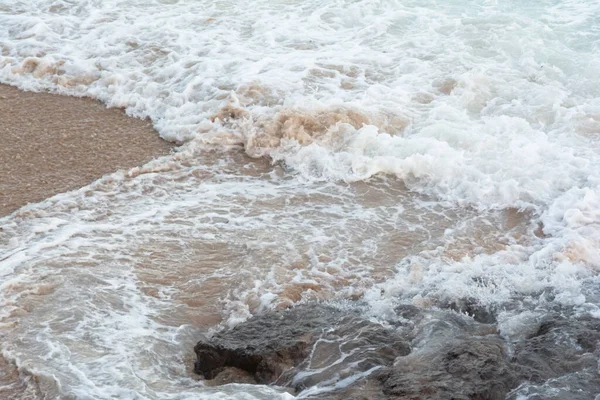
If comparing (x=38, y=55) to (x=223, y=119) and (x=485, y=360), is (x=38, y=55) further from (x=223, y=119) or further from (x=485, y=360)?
(x=485, y=360)

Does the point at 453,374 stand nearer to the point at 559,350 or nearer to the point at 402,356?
the point at 402,356

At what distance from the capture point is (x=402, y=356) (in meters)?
4.28

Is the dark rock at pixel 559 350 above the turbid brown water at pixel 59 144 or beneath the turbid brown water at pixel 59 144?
above

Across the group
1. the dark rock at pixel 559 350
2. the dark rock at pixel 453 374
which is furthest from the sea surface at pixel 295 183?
the dark rock at pixel 453 374

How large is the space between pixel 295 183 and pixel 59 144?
253 centimetres

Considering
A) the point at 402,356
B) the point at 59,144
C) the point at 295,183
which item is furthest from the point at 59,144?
the point at 402,356

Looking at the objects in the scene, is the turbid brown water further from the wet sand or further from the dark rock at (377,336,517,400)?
the dark rock at (377,336,517,400)

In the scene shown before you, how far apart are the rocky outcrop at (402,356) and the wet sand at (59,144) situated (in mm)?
2793

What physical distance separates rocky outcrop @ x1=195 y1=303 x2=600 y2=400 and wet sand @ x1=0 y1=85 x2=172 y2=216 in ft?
9.16

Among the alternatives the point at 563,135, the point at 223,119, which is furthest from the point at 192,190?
the point at 563,135

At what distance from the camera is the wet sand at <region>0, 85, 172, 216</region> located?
6.77m

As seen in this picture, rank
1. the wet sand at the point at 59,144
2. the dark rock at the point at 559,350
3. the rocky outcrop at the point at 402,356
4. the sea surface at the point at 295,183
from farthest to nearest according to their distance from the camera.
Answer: the wet sand at the point at 59,144, the sea surface at the point at 295,183, the dark rock at the point at 559,350, the rocky outcrop at the point at 402,356

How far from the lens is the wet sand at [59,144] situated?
22.2 feet

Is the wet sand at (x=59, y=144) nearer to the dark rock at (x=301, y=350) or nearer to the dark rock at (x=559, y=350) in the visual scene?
the dark rock at (x=301, y=350)
